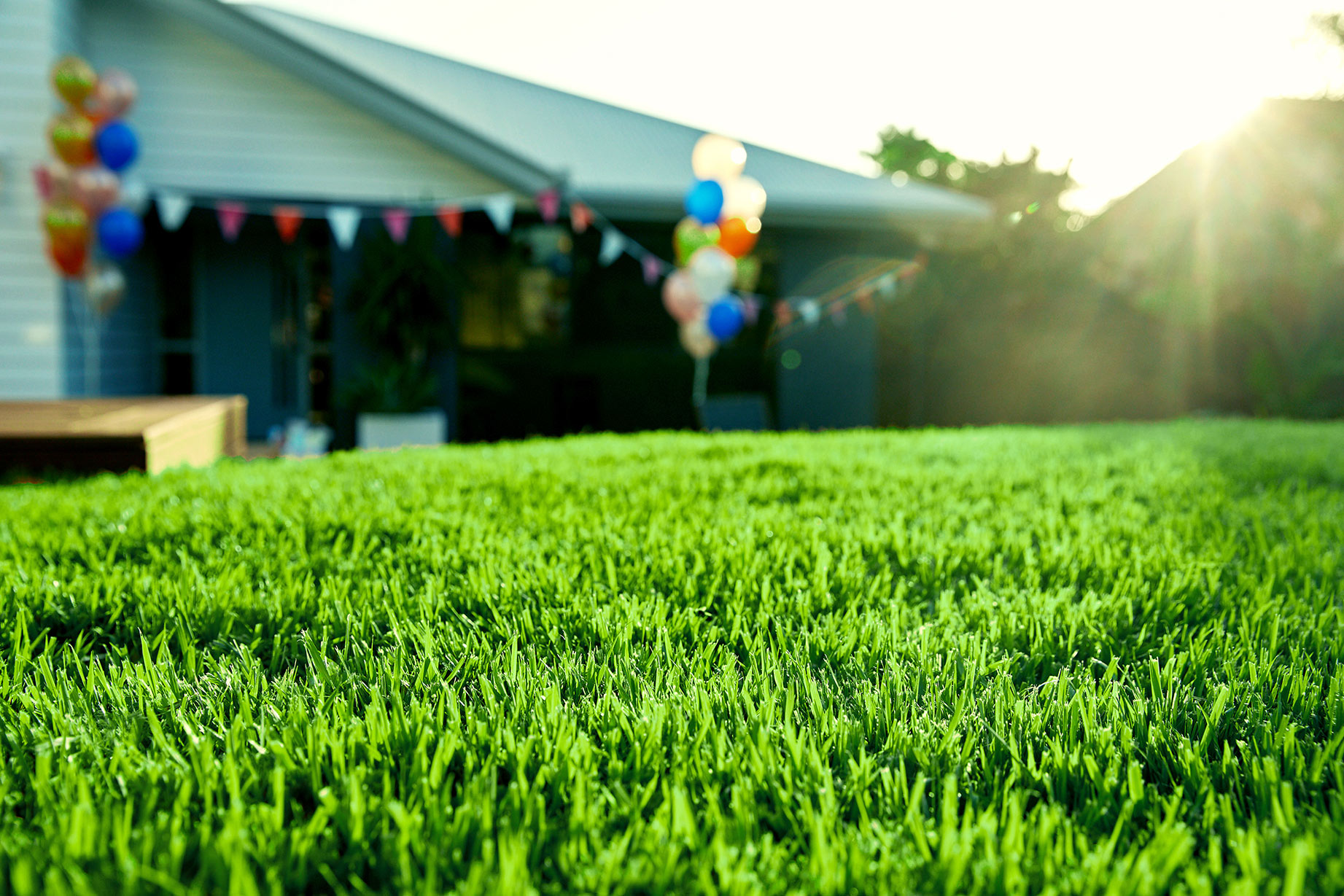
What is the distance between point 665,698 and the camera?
1.59 m

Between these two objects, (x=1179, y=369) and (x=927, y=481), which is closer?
(x=927, y=481)

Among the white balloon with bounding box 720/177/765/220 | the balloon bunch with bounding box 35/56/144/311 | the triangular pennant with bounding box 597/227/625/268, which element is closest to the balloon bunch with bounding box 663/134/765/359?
the white balloon with bounding box 720/177/765/220

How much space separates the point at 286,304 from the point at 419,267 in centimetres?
222

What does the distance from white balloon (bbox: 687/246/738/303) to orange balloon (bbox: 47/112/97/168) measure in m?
5.54

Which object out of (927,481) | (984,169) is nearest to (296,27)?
(984,169)

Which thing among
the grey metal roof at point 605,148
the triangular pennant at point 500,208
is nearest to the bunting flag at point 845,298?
the grey metal roof at point 605,148

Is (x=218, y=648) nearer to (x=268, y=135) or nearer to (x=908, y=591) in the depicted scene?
(x=908, y=591)

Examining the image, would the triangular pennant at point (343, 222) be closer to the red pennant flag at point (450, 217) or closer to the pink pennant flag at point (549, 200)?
the red pennant flag at point (450, 217)

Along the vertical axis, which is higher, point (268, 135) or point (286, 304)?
point (268, 135)

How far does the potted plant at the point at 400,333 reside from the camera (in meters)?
9.05

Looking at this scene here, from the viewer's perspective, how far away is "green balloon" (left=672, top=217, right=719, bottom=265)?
934cm

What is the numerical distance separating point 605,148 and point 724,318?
14.0 ft

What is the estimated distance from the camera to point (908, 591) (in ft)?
7.92

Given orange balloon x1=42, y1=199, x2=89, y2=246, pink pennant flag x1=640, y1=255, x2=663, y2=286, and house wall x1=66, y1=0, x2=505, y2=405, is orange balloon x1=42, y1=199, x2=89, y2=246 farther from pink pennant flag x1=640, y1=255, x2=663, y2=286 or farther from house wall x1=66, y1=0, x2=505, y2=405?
pink pennant flag x1=640, y1=255, x2=663, y2=286
